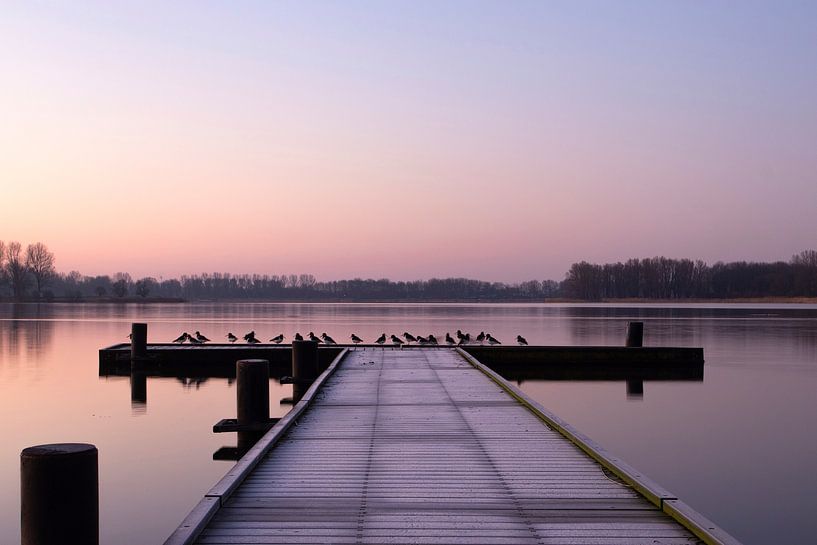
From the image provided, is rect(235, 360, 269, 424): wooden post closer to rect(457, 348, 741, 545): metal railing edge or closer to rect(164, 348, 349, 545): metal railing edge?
rect(164, 348, 349, 545): metal railing edge

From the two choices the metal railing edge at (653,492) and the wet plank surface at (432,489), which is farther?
the wet plank surface at (432,489)

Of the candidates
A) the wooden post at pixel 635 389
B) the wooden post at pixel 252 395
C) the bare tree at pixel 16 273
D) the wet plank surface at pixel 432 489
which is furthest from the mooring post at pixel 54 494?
the bare tree at pixel 16 273

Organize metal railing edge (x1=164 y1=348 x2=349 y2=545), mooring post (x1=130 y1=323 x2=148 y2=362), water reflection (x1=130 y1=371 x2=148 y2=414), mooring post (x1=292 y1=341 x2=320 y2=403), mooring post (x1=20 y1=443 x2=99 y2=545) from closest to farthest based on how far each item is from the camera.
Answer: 1. mooring post (x1=20 y1=443 x2=99 y2=545)
2. metal railing edge (x1=164 y1=348 x2=349 y2=545)
3. water reflection (x1=130 y1=371 x2=148 y2=414)
4. mooring post (x1=292 y1=341 x2=320 y2=403)
5. mooring post (x1=130 y1=323 x2=148 y2=362)

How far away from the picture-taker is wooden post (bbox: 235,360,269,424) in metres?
11.8

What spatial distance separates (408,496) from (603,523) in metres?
1.53

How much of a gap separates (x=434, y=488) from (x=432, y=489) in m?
0.04

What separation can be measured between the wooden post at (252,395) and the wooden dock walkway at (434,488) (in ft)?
5.93

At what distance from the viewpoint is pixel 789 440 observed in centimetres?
1351

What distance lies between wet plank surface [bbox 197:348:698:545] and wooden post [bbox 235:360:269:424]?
5.95ft

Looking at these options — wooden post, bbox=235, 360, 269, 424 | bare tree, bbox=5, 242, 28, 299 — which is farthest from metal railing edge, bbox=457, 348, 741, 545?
bare tree, bbox=5, 242, 28, 299

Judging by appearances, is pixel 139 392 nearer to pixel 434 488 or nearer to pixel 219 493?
pixel 219 493

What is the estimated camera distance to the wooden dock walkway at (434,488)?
16.7ft

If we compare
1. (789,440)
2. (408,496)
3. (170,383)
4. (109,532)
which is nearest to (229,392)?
(170,383)

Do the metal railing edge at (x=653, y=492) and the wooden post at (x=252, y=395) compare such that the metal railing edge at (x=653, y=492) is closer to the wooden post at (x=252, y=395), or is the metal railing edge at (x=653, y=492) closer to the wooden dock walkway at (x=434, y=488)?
the wooden dock walkway at (x=434, y=488)
